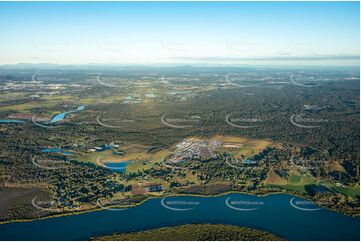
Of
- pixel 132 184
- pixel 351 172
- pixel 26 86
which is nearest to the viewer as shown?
pixel 132 184

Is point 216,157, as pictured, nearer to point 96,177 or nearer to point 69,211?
point 96,177

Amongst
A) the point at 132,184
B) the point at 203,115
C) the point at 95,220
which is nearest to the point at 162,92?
the point at 203,115

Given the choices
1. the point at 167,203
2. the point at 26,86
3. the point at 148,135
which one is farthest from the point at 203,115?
the point at 26,86

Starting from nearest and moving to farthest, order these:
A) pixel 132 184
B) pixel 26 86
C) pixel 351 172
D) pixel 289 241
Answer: pixel 289 241 → pixel 132 184 → pixel 351 172 → pixel 26 86

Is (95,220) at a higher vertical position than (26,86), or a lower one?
lower

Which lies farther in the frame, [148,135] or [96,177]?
[148,135]

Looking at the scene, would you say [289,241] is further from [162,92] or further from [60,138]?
[162,92]
